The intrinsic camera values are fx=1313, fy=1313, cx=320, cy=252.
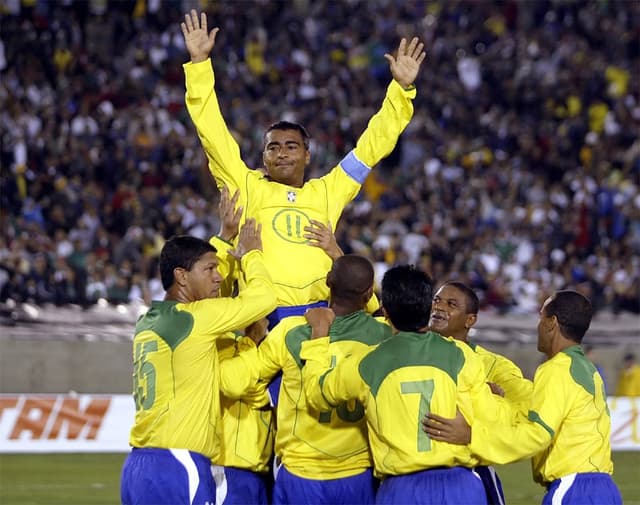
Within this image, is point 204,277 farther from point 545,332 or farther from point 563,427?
point 563,427

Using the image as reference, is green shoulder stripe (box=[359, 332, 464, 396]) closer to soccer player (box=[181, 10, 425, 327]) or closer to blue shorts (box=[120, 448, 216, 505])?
blue shorts (box=[120, 448, 216, 505])

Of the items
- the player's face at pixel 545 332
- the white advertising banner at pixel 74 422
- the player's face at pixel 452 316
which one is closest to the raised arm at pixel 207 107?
the player's face at pixel 452 316

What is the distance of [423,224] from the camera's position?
69.2 feet

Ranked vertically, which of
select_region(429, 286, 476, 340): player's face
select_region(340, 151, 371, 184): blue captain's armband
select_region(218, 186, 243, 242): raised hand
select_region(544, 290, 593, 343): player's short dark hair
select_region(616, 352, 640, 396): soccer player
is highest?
select_region(340, 151, 371, 184): blue captain's armband

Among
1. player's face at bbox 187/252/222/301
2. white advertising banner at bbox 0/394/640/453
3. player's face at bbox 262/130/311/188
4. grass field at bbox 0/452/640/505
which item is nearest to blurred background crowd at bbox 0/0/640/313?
white advertising banner at bbox 0/394/640/453

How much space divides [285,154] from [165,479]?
84.9 inches

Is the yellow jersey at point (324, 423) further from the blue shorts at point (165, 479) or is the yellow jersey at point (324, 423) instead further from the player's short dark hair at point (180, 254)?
the player's short dark hair at point (180, 254)

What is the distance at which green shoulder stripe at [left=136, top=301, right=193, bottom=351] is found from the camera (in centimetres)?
681

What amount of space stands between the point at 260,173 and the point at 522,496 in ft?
18.1

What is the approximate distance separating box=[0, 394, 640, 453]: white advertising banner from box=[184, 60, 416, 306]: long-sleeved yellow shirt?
23.2 feet

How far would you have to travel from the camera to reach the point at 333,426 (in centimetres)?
701

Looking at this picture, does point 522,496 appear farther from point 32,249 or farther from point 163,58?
point 163,58

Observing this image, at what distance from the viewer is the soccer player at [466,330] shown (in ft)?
24.3

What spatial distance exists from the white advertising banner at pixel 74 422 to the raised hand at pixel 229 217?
729 centimetres
